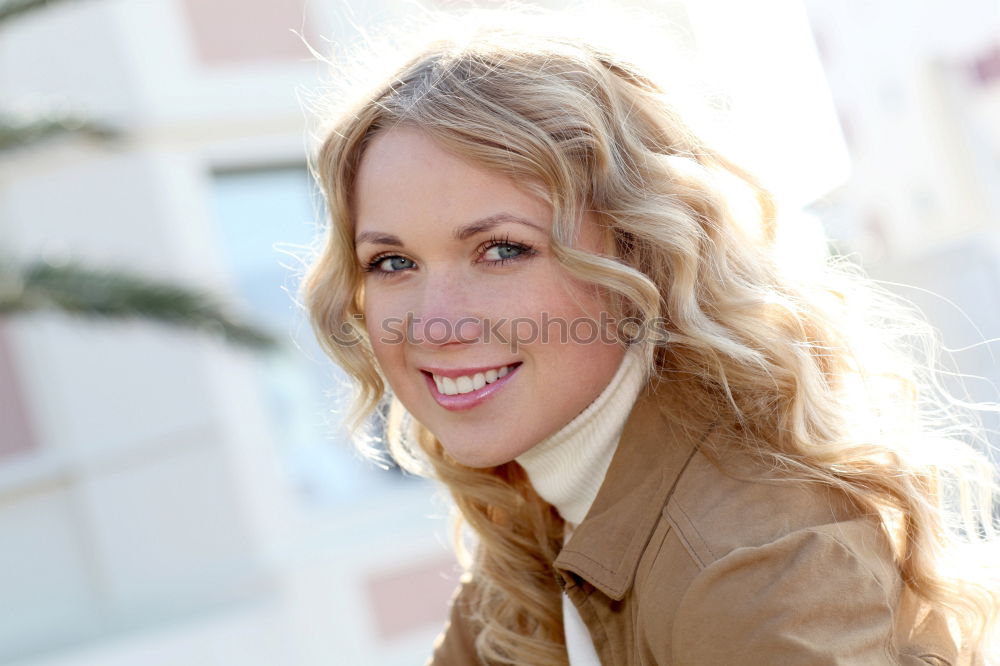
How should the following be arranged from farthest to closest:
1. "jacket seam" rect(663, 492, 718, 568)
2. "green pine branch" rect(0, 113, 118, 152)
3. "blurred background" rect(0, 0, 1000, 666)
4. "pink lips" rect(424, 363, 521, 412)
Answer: "blurred background" rect(0, 0, 1000, 666), "green pine branch" rect(0, 113, 118, 152), "pink lips" rect(424, 363, 521, 412), "jacket seam" rect(663, 492, 718, 568)

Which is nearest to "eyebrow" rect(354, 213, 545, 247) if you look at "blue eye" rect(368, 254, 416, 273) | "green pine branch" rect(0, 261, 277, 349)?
"blue eye" rect(368, 254, 416, 273)

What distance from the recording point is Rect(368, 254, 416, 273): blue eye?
1.97 meters

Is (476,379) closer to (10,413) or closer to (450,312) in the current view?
(450,312)

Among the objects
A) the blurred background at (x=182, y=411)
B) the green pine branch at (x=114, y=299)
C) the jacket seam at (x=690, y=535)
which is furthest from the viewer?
the blurred background at (x=182, y=411)

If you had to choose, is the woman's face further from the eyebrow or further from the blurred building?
the blurred building

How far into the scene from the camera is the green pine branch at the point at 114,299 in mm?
4723

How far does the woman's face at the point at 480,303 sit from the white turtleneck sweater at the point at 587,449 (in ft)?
0.08

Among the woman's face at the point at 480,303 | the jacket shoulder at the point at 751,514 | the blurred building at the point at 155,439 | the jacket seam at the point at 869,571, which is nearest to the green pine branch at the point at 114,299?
the blurred building at the point at 155,439

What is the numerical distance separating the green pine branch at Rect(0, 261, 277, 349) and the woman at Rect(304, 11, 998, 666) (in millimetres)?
3059

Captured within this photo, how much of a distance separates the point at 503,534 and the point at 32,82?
257 inches

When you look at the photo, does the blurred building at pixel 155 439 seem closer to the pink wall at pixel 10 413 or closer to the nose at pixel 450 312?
the pink wall at pixel 10 413

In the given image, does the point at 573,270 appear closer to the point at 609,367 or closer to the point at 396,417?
the point at 609,367

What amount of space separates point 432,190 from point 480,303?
0.19 m

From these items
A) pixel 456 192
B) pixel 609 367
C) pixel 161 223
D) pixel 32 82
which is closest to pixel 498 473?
A: pixel 609 367
